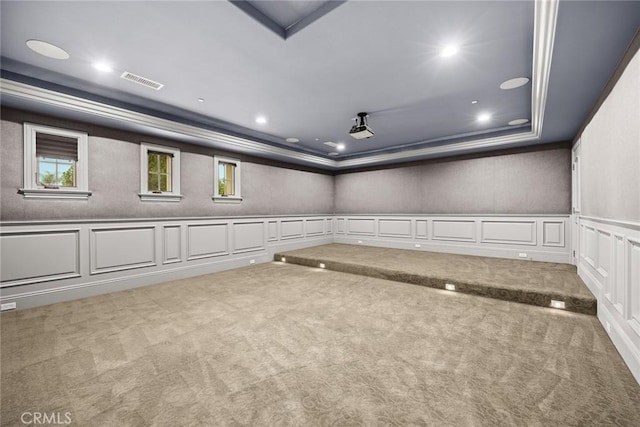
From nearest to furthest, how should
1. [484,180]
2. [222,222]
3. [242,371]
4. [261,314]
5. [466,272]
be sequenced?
[242,371], [261,314], [466,272], [222,222], [484,180]

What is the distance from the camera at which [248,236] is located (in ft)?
20.8

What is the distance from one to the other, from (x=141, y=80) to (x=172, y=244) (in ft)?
9.31

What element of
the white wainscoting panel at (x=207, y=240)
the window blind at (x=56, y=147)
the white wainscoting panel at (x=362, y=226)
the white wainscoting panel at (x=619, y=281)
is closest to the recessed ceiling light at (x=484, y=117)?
the white wainscoting panel at (x=619, y=281)

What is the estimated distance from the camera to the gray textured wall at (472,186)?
565cm

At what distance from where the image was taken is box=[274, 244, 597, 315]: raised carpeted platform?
135 inches

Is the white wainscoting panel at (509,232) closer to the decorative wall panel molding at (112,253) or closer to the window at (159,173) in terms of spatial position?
the decorative wall panel molding at (112,253)

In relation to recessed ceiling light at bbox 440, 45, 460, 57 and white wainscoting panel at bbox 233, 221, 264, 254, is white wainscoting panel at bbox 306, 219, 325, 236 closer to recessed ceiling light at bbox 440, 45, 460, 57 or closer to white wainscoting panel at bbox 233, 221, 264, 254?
white wainscoting panel at bbox 233, 221, 264, 254

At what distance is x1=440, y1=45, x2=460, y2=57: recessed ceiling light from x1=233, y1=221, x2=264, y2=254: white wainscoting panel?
4986mm

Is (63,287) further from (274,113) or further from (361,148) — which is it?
(361,148)

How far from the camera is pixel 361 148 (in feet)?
23.7

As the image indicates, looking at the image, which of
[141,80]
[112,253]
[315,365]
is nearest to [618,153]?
[315,365]

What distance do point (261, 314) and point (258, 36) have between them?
299 centimetres

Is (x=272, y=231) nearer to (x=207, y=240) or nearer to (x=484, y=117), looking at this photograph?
(x=207, y=240)

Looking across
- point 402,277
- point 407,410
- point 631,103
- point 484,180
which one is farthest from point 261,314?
point 484,180
